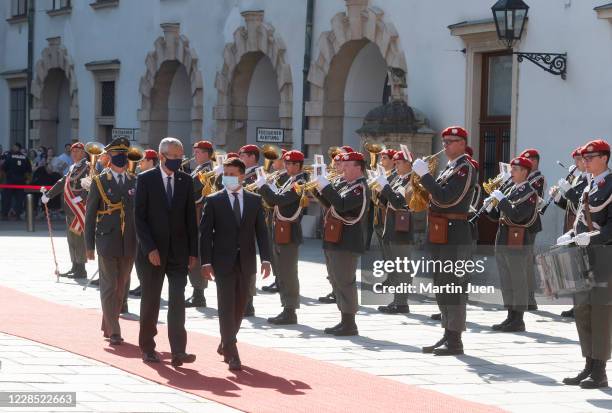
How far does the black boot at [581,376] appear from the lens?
10.1 m

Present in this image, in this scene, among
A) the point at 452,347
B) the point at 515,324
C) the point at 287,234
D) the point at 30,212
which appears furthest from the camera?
the point at 30,212

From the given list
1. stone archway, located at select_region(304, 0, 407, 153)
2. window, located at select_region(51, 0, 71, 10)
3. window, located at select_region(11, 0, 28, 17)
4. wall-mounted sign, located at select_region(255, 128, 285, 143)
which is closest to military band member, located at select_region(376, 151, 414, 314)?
stone archway, located at select_region(304, 0, 407, 153)

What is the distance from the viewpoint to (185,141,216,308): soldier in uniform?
14.8 meters

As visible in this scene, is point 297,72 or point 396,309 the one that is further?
point 297,72

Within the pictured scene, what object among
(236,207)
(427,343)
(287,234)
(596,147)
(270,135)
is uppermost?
(270,135)

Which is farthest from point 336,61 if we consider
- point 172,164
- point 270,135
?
point 172,164

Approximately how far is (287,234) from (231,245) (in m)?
3.32

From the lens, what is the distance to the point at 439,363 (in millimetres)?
10977

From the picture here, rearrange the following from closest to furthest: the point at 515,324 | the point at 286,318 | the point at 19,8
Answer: the point at 515,324, the point at 286,318, the point at 19,8

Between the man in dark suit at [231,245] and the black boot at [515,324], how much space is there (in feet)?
11.0

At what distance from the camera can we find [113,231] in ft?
40.0

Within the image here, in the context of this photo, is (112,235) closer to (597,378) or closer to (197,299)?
(197,299)

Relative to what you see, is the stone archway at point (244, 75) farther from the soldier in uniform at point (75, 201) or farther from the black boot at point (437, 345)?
the black boot at point (437, 345)

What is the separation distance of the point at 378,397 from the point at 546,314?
5.71 m
